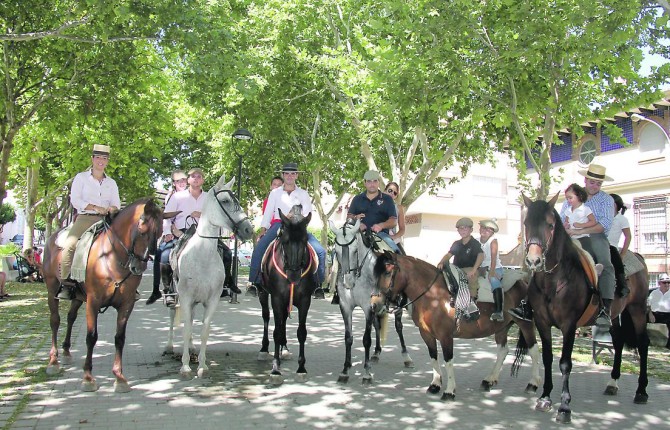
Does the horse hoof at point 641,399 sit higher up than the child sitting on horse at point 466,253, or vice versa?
the child sitting on horse at point 466,253

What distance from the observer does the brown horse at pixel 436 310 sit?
25.9 feet

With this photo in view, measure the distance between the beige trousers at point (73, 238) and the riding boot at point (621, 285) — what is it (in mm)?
7179

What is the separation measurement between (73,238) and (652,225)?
2724 cm

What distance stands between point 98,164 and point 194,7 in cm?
655

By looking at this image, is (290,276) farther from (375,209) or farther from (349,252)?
(375,209)

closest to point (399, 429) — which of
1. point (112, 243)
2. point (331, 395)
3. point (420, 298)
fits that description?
point (331, 395)

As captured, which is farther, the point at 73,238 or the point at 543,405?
the point at 73,238

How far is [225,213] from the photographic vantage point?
862 centimetres

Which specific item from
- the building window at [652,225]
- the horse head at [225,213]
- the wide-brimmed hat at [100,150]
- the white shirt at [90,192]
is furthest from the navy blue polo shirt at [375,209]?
the building window at [652,225]

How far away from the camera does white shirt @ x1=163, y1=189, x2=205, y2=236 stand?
10156 millimetres

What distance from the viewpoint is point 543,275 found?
750cm

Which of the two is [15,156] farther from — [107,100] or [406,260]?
[406,260]

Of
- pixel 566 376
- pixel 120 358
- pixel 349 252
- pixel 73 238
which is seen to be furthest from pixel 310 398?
pixel 73 238

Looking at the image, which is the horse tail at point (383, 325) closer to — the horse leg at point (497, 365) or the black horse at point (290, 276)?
the black horse at point (290, 276)
